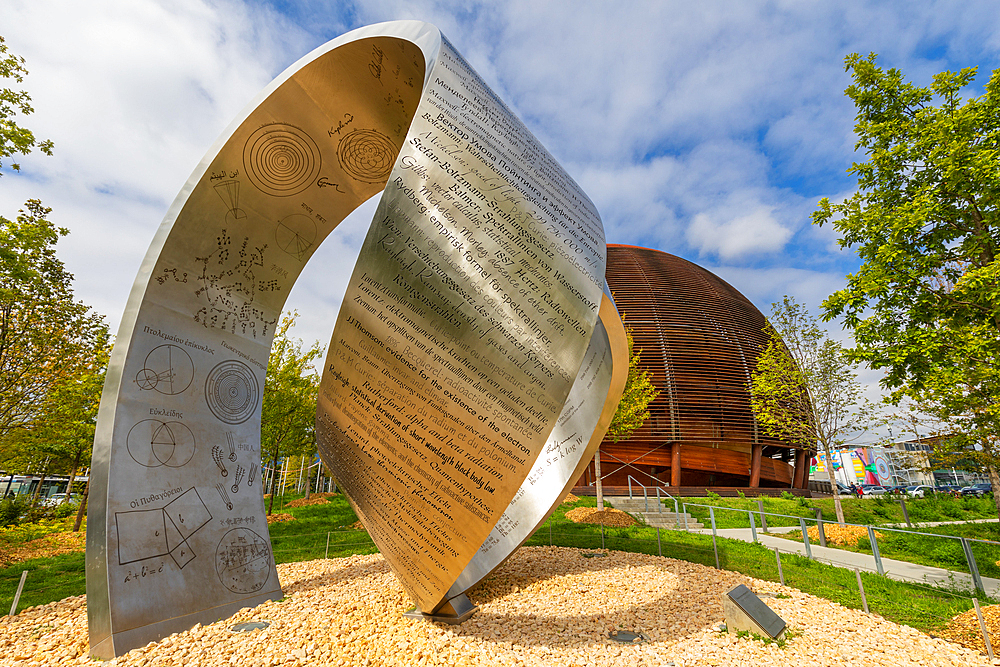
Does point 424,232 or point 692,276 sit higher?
point 692,276

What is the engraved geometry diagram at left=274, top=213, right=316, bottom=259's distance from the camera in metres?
7.50

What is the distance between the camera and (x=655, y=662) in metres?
5.11

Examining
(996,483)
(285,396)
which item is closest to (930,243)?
(996,483)

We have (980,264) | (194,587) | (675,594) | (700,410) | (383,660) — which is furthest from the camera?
(700,410)

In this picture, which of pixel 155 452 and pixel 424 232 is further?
pixel 155 452

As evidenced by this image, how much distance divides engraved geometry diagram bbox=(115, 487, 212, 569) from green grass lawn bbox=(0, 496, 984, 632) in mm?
2954

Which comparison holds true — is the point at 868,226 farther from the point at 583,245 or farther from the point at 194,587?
the point at 194,587

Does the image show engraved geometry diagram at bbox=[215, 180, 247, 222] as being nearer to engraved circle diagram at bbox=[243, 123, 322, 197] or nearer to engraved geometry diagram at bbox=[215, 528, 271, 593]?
engraved circle diagram at bbox=[243, 123, 322, 197]

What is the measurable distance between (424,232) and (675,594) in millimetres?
7016

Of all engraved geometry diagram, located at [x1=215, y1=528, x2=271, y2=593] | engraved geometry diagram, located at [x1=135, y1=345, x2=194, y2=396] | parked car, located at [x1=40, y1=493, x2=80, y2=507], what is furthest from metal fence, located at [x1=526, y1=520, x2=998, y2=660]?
parked car, located at [x1=40, y1=493, x2=80, y2=507]

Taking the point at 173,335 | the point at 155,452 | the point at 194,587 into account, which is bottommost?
the point at 194,587

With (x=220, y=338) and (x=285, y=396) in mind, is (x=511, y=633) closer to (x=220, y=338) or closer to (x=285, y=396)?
(x=220, y=338)

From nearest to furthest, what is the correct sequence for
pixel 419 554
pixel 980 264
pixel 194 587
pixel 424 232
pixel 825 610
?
1. pixel 424 232
2. pixel 419 554
3. pixel 194 587
4. pixel 825 610
5. pixel 980 264

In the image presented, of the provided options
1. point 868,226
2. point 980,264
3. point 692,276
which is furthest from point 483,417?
point 692,276
